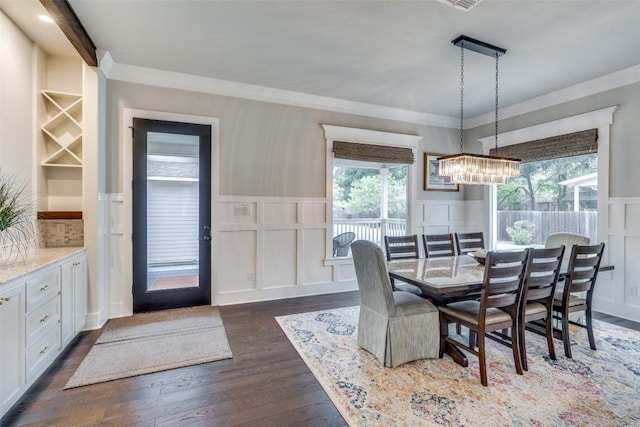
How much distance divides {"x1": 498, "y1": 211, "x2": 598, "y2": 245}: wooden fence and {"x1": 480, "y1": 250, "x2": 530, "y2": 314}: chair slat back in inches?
96.2

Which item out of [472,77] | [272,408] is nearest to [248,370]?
[272,408]

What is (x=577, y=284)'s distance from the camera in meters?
2.72

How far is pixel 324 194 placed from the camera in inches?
181

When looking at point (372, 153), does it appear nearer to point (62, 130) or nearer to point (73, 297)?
point (62, 130)

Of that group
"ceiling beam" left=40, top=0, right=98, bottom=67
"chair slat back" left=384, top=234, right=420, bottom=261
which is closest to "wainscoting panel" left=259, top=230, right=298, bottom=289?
"chair slat back" left=384, top=234, right=420, bottom=261

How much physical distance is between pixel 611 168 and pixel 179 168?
511 centimetres

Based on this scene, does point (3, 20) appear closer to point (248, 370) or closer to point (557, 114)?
point (248, 370)

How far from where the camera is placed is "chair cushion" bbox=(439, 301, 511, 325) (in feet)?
7.87

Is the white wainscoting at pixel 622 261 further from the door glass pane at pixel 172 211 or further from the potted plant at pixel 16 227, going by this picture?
the potted plant at pixel 16 227

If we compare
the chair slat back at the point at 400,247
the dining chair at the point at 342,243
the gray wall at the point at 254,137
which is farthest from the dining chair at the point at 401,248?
the dining chair at the point at 342,243

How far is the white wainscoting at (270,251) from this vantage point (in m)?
4.05

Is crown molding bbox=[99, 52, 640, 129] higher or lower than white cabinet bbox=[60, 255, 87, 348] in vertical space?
higher

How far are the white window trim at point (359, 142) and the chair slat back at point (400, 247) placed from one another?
1296 mm

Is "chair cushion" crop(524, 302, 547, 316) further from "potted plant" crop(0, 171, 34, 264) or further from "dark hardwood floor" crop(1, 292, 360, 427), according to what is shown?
"potted plant" crop(0, 171, 34, 264)
